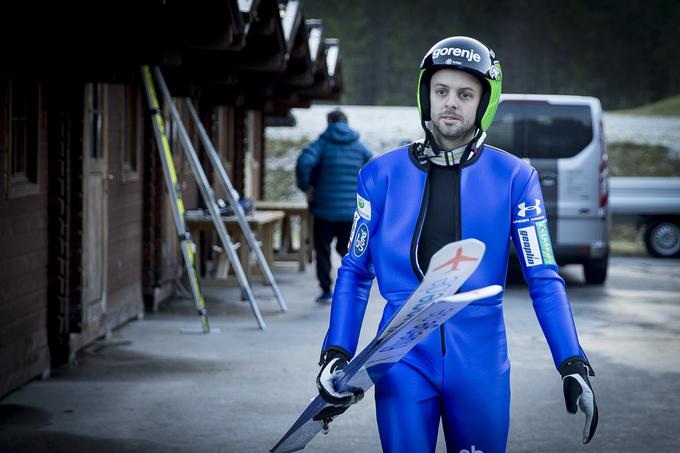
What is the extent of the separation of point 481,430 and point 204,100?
523 inches

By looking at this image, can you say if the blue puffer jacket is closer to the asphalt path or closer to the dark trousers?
the dark trousers

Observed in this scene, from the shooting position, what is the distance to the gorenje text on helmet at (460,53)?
393cm

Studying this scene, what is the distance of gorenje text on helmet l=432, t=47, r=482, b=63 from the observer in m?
3.93

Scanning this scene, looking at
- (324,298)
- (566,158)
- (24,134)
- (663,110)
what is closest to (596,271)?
(566,158)

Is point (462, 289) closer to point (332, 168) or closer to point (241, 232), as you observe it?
point (332, 168)

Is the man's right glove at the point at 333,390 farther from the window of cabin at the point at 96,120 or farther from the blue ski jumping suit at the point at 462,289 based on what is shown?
the window of cabin at the point at 96,120

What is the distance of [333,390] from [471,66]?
3.54 feet

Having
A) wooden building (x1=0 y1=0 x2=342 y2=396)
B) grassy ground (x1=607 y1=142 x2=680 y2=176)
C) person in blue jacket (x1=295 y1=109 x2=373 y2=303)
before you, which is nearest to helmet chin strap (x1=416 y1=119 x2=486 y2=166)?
wooden building (x1=0 y1=0 x2=342 y2=396)

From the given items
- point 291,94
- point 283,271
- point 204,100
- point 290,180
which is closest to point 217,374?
point 204,100

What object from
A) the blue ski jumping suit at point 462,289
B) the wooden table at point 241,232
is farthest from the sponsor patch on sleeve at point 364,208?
the wooden table at point 241,232

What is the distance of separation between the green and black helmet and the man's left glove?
0.78 m

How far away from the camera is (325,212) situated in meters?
13.9

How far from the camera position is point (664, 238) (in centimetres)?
2259

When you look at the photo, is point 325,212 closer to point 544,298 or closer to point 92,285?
point 92,285
